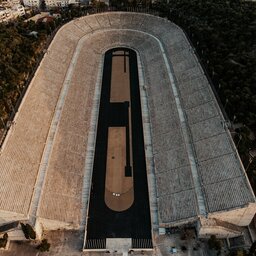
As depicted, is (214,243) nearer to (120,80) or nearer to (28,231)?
(28,231)

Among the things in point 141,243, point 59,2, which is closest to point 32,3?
point 59,2

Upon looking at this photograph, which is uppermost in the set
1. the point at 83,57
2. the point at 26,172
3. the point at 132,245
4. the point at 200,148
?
the point at 83,57

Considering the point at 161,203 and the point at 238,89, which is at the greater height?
the point at 238,89

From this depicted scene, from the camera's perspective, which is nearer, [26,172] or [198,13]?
Result: [26,172]

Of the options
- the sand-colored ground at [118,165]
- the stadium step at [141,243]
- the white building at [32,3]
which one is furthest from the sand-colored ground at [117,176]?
the white building at [32,3]

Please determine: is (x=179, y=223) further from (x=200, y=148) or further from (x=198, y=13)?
(x=198, y=13)

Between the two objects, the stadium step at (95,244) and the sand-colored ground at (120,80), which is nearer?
the stadium step at (95,244)

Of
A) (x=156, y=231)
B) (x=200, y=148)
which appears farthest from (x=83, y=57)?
(x=156, y=231)

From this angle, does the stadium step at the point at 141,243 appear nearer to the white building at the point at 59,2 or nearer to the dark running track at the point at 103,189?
the dark running track at the point at 103,189
